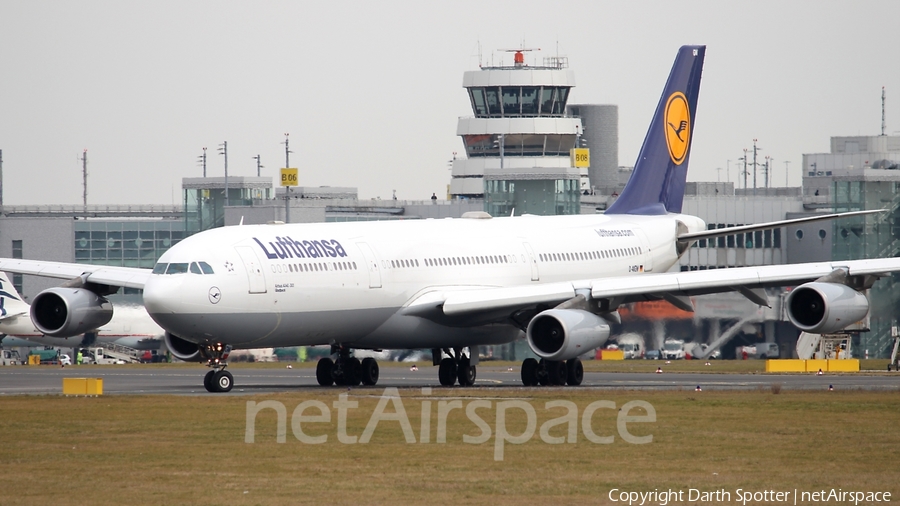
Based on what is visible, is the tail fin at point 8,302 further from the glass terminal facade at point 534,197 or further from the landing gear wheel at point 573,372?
the landing gear wheel at point 573,372

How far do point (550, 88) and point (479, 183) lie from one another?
10.4 m

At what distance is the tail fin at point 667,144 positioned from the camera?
155 feet

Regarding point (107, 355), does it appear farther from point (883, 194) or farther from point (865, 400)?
point (865, 400)

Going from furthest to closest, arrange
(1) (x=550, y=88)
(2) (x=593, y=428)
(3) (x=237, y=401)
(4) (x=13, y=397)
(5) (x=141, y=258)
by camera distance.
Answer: (1) (x=550, y=88), (5) (x=141, y=258), (4) (x=13, y=397), (3) (x=237, y=401), (2) (x=593, y=428)

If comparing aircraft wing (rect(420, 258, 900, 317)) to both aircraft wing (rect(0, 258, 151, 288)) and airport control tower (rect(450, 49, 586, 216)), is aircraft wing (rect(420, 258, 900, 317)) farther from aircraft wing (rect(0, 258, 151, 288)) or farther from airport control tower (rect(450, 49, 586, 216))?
airport control tower (rect(450, 49, 586, 216))

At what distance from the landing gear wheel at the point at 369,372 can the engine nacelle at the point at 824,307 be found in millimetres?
11374

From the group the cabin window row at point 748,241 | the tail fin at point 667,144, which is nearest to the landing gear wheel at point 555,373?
the tail fin at point 667,144

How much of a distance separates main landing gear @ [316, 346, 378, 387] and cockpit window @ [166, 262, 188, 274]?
6767 millimetres

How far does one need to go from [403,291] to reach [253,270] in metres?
5.31

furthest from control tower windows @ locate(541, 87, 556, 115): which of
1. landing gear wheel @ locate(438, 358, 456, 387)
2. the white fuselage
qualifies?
landing gear wheel @ locate(438, 358, 456, 387)

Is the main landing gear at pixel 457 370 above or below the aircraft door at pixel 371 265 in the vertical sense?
below

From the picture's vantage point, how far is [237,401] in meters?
30.0

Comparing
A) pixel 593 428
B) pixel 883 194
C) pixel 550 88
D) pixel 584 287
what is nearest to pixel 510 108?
pixel 550 88

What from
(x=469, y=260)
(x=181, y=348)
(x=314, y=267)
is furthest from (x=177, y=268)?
(x=469, y=260)
